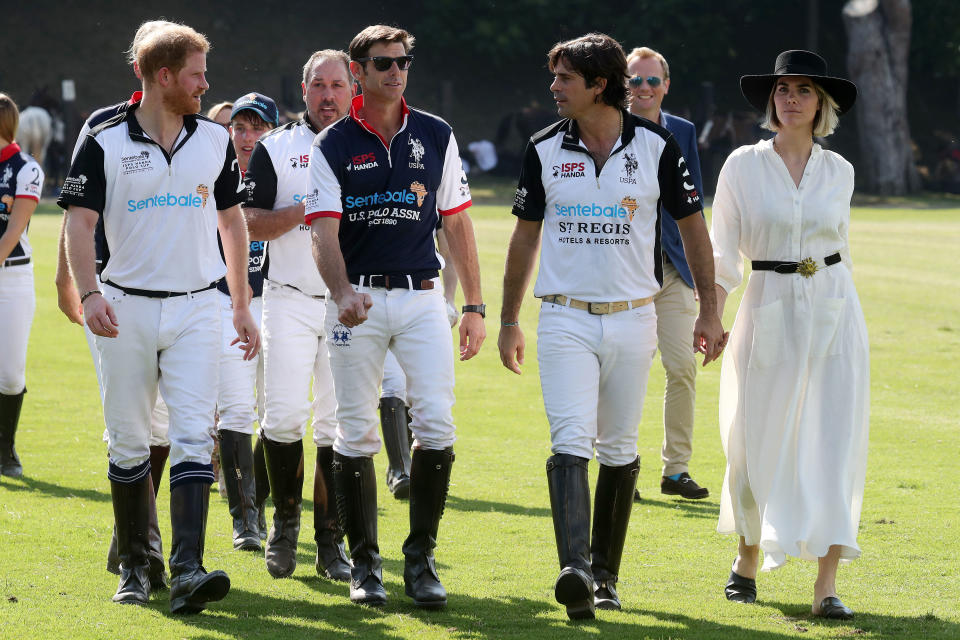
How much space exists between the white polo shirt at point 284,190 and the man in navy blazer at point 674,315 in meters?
2.38

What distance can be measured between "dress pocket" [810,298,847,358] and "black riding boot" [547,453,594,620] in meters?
1.05

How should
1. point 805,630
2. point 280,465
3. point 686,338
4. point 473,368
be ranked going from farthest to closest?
point 473,368 < point 686,338 < point 280,465 < point 805,630

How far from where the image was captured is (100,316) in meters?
5.41

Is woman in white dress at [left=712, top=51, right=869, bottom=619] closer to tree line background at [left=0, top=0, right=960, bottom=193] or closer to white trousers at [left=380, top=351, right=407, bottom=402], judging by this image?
white trousers at [left=380, top=351, right=407, bottom=402]

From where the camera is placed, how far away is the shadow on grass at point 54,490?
8.29 meters

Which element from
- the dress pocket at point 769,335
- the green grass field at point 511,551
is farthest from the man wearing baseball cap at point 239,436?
Result: the dress pocket at point 769,335

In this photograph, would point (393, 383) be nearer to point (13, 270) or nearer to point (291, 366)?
point (291, 366)

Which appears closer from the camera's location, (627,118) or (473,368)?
(627,118)

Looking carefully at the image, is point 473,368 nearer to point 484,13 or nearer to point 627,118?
point 627,118

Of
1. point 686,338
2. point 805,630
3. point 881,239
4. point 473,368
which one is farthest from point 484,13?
point 805,630

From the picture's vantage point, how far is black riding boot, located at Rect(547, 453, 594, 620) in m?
5.35

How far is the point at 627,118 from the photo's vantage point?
574 centimetres

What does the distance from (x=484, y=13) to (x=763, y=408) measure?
1639 inches

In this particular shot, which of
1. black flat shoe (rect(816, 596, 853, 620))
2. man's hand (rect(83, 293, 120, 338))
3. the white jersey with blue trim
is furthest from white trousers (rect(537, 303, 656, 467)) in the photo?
the white jersey with blue trim
